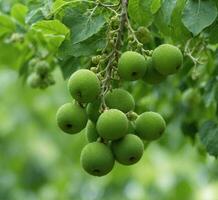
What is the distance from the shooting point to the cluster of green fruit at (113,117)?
2.70m

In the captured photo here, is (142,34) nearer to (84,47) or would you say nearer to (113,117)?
(84,47)

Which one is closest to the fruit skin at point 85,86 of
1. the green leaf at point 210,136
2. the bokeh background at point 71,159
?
the green leaf at point 210,136

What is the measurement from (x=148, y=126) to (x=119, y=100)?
5.8 inches

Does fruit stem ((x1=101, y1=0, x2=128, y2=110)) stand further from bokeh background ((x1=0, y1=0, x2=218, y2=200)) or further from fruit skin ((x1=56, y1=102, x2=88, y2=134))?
bokeh background ((x1=0, y1=0, x2=218, y2=200))

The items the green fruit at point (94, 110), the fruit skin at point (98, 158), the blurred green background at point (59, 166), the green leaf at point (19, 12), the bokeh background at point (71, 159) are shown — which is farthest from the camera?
the blurred green background at point (59, 166)

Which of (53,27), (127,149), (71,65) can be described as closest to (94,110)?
(127,149)

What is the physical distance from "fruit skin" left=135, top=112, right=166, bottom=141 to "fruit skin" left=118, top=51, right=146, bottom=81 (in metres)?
0.16

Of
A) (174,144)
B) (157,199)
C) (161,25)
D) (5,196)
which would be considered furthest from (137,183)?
(161,25)

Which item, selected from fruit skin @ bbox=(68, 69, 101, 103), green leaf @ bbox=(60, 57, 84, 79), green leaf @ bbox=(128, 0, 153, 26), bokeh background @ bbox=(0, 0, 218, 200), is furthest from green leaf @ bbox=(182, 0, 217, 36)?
bokeh background @ bbox=(0, 0, 218, 200)

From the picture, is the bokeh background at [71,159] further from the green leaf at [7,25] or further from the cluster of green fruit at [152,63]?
the cluster of green fruit at [152,63]

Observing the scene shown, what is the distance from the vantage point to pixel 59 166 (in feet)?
30.1

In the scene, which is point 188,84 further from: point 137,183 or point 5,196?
point 5,196

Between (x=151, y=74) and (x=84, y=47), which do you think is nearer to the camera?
(x=151, y=74)

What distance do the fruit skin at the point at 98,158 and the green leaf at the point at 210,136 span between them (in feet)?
2.33
